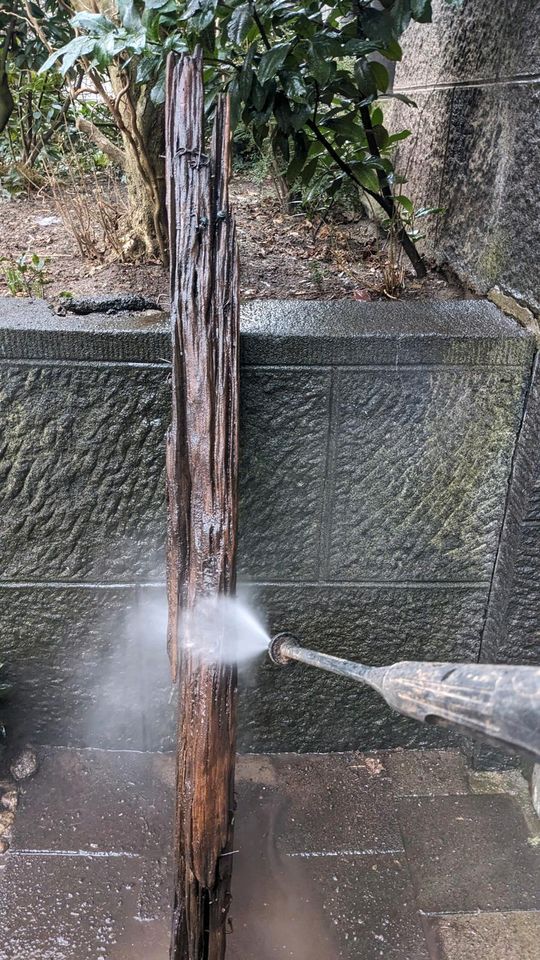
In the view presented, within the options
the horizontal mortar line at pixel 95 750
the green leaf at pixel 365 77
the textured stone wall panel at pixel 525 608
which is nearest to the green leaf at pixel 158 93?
the green leaf at pixel 365 77

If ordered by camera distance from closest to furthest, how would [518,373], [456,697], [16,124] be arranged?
[456,697] < [518,373] < [16,124]

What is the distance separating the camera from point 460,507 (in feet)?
8.09

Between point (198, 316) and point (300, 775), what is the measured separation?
73.3 inches

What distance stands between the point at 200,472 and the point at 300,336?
1.92 ft

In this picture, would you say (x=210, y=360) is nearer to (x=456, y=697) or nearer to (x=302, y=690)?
(x=456, y=697)

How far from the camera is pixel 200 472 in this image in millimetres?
1864

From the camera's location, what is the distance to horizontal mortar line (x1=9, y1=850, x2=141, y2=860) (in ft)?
7.97

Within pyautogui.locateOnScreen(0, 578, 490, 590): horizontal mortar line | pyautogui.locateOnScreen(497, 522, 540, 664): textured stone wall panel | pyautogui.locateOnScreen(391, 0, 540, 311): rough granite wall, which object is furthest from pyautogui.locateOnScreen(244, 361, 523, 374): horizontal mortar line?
pyautogui.locateOnScreen(0, 578, 490, 590): horizontal mortar line

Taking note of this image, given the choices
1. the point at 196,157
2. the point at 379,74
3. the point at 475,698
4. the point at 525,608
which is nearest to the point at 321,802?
the point at 525,608

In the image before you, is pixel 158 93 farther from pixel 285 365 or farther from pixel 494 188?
pixel 494 188

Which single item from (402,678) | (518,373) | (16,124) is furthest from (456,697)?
(16,124)

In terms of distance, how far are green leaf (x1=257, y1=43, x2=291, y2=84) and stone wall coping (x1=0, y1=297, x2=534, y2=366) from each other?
709 mm

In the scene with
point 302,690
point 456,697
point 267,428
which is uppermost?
point 456,697

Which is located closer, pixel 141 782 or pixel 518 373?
pixel 518 373
